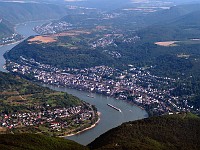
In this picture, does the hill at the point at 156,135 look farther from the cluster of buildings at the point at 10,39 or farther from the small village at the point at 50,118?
the cluster of buildings at the point at 10,39

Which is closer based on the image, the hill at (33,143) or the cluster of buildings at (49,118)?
the hill at (33,143)

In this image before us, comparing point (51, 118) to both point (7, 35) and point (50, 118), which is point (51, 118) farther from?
point (7, 35)

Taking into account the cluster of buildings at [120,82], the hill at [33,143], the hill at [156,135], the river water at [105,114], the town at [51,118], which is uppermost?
the hill at [33,143]

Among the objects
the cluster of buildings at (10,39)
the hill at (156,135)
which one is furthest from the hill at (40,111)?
the cluster of buildings at (10,39)


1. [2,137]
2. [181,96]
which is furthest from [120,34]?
[2,137]

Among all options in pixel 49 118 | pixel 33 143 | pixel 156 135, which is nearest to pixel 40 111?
pixel 49 118

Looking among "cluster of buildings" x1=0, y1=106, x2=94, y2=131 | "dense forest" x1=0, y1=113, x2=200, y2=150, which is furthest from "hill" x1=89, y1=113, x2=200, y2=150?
"cluster of buildings" x1=0, y1=106, x2=94, y2=131

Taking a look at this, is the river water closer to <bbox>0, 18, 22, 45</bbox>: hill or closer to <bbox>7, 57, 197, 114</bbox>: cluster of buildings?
<bbox>7, 57, 197, 114</bbox>: cluster of buildings
